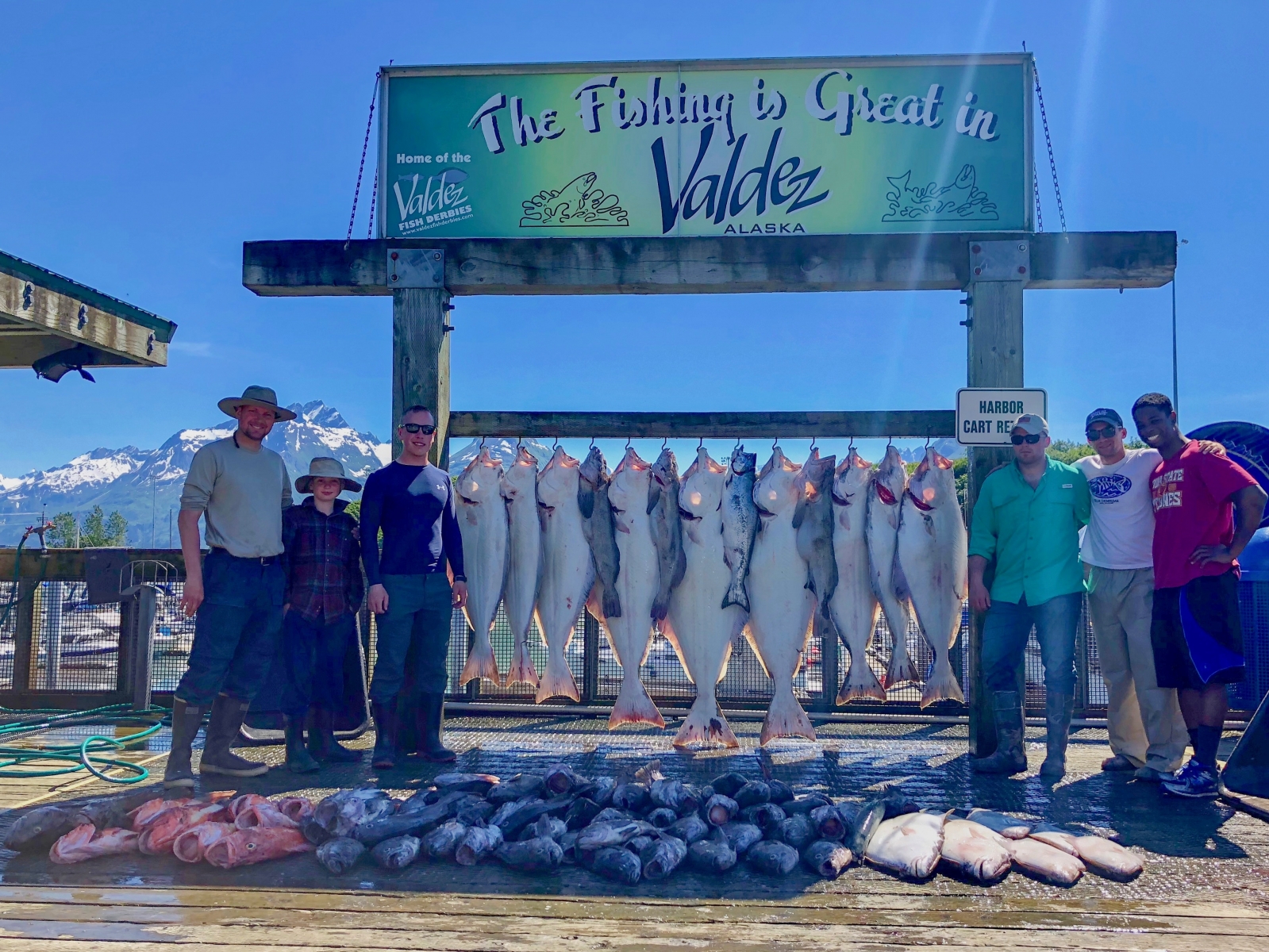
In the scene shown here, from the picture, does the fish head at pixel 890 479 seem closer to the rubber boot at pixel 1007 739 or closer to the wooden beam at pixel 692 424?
the wooden beam at pixel 692 424

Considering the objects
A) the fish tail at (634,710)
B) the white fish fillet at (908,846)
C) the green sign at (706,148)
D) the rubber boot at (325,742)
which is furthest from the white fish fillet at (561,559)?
the white fish fillet at (908,846)

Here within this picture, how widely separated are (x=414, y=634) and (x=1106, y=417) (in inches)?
159

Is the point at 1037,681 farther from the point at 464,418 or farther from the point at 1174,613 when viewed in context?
the point at 464,418

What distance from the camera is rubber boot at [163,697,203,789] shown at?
4.54 m

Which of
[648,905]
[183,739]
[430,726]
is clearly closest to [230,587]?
[183,739]

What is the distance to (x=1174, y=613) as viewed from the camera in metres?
4.65

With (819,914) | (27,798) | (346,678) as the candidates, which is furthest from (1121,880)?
(27,798)

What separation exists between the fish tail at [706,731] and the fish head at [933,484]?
1622 millimetres

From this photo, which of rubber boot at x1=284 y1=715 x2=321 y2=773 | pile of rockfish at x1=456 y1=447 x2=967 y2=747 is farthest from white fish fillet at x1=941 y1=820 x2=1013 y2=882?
rubber boot at x1=284 y1=715 x2=321 y2=773

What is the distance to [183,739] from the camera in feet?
15.0

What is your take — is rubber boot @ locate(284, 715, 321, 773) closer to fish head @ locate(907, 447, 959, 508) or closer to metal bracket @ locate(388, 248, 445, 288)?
metal bracket @ locate(388, 248, 445, 288)

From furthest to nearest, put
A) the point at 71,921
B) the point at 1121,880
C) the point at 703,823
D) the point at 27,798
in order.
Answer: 1. the point at 27,798
2. the point at 703,823
3. the point at 1121,880
4. the point at 71,921

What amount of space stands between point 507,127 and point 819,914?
183 inches

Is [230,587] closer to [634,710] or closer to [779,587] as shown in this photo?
[634,710]
